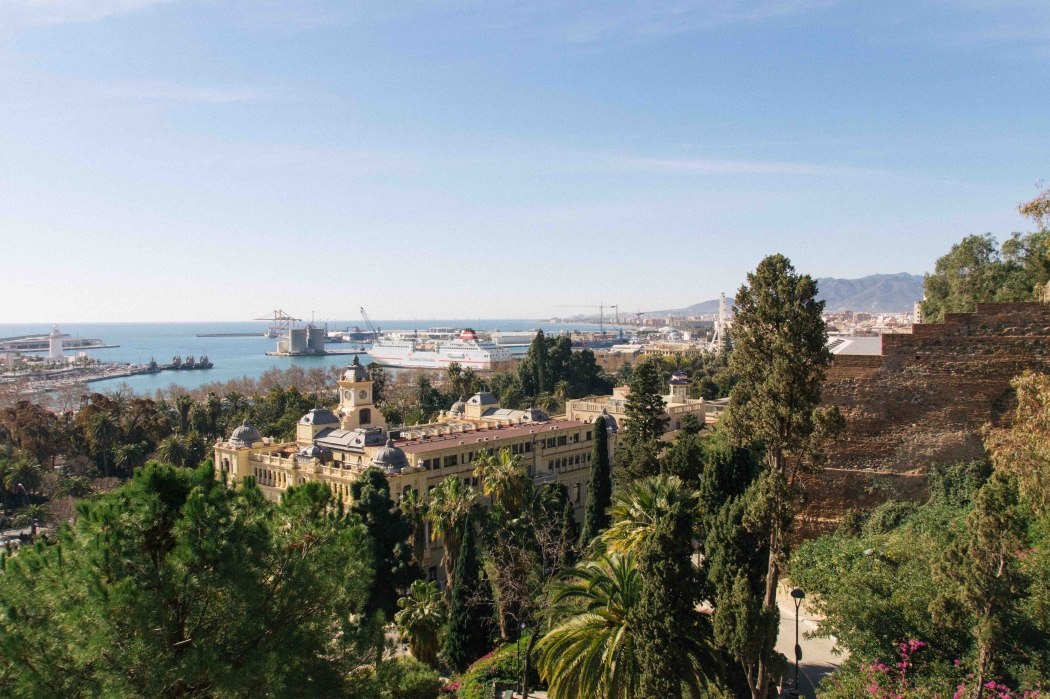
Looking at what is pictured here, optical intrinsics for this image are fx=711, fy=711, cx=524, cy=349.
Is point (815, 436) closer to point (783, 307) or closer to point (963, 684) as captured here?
point (783, 307)

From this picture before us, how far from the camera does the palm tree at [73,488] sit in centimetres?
2891

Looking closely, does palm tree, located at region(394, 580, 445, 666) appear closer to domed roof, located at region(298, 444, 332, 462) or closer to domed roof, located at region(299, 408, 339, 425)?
domed roof, located at region(298, 444, 332, 462)

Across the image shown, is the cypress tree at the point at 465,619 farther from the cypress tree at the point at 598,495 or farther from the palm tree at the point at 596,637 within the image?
the palm tree at the point at 596,637

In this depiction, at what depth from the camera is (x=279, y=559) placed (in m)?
8.00

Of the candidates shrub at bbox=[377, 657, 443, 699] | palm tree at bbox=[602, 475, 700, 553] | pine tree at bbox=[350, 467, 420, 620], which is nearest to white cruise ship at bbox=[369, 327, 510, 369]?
pine tree at bbox=[350, 467, 420, 620]

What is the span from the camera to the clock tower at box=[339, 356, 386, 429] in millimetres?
27938

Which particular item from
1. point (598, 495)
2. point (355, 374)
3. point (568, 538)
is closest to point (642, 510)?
point (568, 538)

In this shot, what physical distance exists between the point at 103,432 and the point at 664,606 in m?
33.7

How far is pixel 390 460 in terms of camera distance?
72.6ft

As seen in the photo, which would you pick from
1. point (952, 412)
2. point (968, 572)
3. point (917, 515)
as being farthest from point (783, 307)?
point (952, 412)

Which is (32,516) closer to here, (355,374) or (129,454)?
(129,454)

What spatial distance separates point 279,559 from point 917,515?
13368mm

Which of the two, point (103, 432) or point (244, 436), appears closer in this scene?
point (244, 436)

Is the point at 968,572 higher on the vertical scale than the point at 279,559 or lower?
lower
